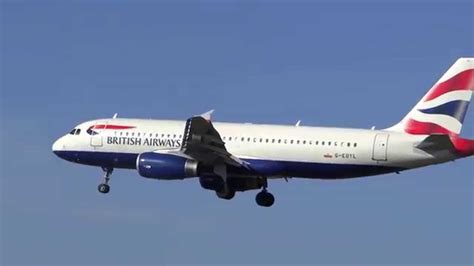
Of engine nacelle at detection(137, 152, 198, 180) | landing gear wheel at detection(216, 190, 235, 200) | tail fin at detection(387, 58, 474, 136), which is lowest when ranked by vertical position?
engine nacelle at detection(137, 152, 198, 180)

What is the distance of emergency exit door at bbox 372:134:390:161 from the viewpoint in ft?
201

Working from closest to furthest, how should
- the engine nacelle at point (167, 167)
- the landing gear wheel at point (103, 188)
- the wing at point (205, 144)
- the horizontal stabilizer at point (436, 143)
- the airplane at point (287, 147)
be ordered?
the horizontal stabilizer at point (436, 143)
the airplane at point (287, 147)
the wing at point (205, 144)
the engine nacelle at point (167, 167)
the landing gear wheel at point (103, 188)

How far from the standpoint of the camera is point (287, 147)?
63.9 metres

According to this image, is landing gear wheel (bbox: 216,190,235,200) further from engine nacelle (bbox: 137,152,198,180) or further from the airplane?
engine nacelle (bbox: 137,152,198,180)

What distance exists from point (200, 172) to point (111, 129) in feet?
26.2

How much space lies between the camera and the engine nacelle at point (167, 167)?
62688 mm

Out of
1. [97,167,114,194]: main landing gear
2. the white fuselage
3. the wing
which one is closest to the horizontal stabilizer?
the white fuselage

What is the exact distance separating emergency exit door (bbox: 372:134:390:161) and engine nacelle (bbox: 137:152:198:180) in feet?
35.7

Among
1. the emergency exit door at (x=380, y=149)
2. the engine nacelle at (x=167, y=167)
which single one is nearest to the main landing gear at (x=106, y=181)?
the engine nacelle at (x=167, y=167)

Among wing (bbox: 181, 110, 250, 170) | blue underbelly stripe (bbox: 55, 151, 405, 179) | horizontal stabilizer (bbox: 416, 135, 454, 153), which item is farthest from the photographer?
blue underbelly stripe (bbox: 55, 151, 405, 179)

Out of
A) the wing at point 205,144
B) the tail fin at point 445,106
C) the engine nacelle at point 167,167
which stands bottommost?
the engine nacelle at point 167,167

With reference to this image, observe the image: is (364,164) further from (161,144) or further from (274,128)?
(161,144)

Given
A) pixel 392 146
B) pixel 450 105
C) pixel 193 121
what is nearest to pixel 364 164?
pixel 392 146

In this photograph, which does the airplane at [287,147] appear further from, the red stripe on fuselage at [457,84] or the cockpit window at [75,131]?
the cockpit window at [75,131]
